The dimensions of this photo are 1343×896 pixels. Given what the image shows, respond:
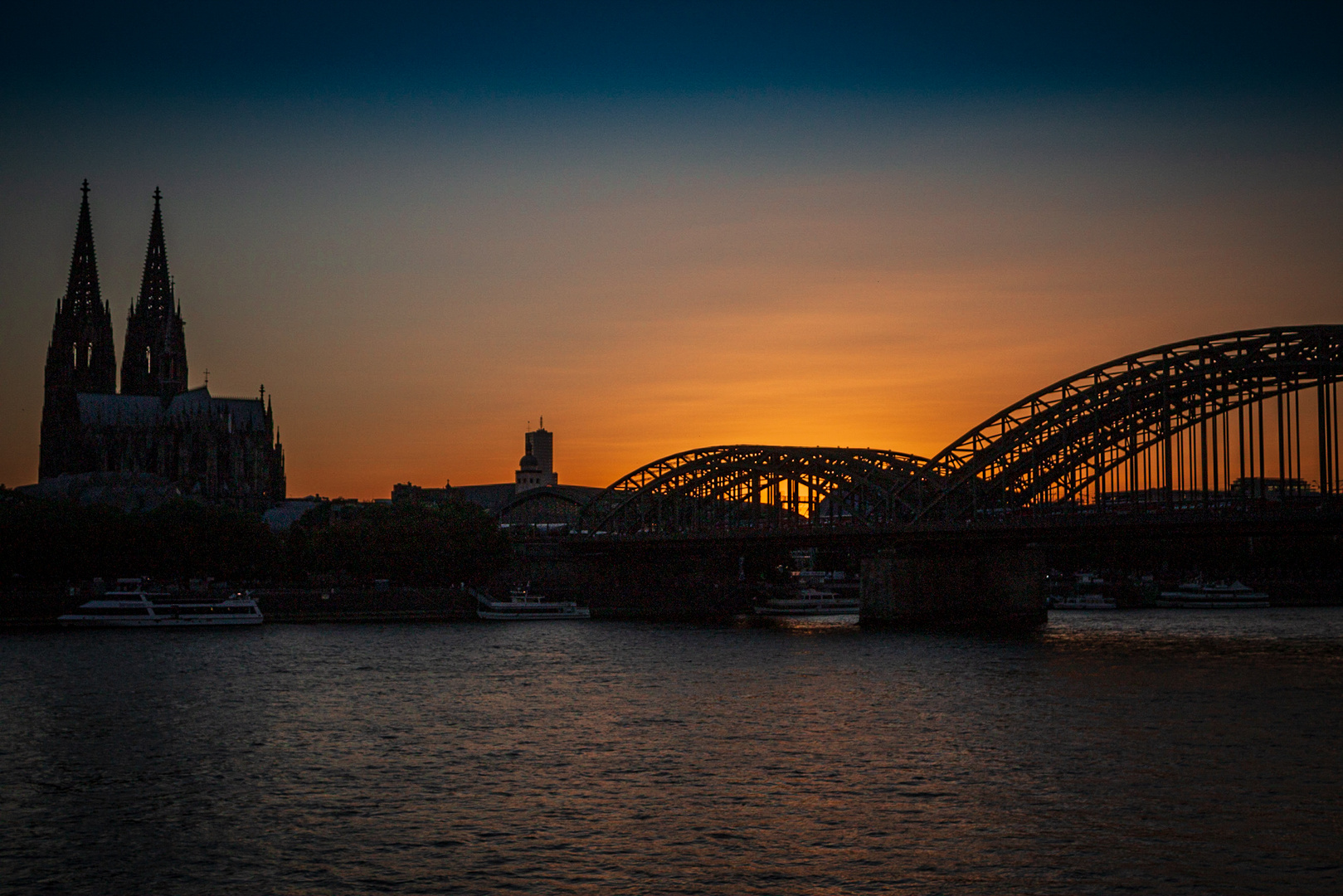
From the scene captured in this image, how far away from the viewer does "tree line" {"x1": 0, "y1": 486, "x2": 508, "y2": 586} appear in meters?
114

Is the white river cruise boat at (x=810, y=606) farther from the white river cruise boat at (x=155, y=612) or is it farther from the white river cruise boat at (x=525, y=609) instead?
the white river cruise boat at (x=155, y=612)

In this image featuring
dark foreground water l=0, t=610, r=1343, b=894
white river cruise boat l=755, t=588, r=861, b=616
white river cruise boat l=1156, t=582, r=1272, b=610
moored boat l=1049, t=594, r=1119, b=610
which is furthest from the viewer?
white river cruise boat l=1156, t=582, r=1272, b=610

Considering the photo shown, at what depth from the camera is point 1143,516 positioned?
3214 inches

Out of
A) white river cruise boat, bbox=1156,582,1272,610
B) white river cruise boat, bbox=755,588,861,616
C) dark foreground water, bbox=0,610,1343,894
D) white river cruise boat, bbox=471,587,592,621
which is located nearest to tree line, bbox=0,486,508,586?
white river cruise boat, bbox=471,587,592,621

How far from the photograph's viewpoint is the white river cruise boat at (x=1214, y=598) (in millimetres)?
139250

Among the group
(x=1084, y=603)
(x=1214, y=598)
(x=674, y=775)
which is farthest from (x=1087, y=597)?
(x=674, y=775)

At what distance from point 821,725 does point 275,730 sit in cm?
1801

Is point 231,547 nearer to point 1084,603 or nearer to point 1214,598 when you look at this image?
point 1084,603

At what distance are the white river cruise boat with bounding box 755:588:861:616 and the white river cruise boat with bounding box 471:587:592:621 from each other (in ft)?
57.1

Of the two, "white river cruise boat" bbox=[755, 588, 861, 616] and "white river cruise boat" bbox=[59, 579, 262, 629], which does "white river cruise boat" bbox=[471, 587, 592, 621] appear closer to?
"white river cruise boat" bbox=[755, 588, 861, 616]

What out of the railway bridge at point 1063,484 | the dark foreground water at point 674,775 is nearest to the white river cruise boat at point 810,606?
the railway bridge at point 1063,484

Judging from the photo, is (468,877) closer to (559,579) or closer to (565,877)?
(565,877)

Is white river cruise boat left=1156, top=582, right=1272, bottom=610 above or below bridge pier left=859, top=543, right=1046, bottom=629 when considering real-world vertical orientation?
below

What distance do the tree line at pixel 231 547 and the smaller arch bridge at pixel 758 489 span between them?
15.0 metres
